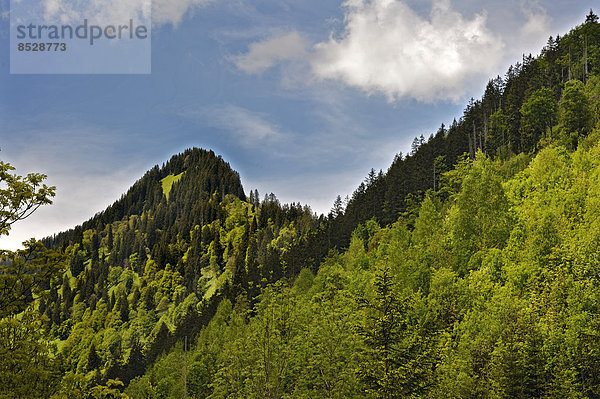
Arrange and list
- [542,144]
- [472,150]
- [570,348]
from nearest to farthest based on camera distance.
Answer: [570,348]
[542,144]
[472,150]

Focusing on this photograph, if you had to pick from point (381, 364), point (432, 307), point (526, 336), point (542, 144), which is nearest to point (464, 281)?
point (432, 307)

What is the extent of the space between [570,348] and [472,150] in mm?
79261

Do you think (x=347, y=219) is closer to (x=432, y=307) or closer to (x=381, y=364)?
(x=432, y=307)

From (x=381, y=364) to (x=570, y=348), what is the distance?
11.6 meters

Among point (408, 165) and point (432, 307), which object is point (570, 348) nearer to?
point (432, 307)

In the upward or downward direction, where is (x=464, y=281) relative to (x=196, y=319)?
upward

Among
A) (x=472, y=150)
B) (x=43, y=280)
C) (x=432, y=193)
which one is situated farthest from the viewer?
(x=472, y=150)

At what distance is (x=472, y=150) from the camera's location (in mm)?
100750

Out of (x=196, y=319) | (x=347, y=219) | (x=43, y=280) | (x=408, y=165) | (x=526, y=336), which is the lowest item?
(x=196, y=319)

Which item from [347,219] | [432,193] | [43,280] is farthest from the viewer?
[347,219]

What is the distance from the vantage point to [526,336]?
95.5 feet

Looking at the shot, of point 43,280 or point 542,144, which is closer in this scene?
point 43,280

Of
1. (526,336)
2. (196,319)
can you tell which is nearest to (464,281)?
(526,336)

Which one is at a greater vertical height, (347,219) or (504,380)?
(347,219)
